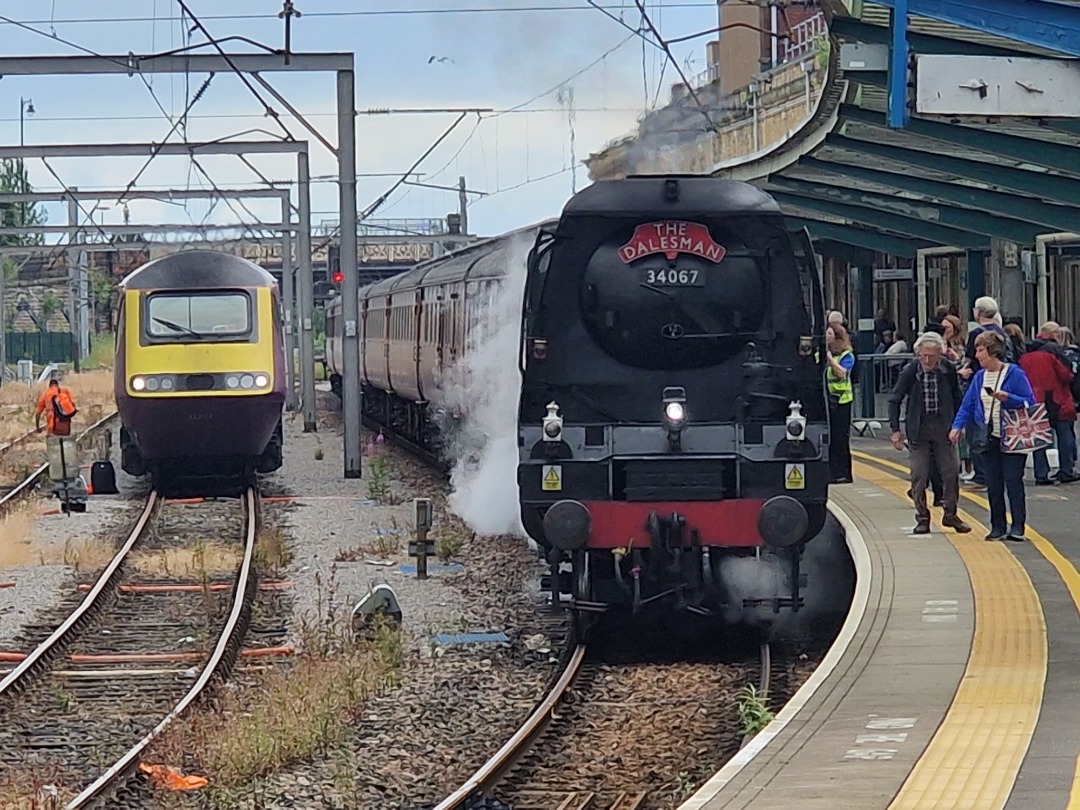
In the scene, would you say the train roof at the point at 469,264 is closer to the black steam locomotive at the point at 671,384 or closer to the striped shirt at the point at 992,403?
the black steam locomotive at the point at 671,384

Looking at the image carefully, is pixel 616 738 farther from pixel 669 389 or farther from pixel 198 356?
pixel 198 356

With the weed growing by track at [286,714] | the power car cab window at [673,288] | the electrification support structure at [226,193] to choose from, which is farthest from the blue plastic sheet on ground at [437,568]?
the electrification support structure at [226,193]

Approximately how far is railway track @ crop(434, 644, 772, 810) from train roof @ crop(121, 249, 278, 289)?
31.2 feet

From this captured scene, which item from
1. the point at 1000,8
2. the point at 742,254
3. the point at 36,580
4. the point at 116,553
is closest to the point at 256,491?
the point at 116,553

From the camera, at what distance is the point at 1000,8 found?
33.8 feet

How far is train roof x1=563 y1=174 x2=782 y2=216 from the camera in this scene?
36.5ft

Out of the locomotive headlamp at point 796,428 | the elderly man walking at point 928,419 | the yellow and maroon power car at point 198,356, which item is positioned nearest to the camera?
the locomotive headlamp at point 796,428

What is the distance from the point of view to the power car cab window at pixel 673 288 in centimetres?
1119

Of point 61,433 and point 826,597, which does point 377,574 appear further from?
point 61,433

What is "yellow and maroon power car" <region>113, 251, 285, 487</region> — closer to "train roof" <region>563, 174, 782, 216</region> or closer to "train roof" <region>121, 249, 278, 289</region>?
"train roof" <region>121, 249, 278, 289</region>

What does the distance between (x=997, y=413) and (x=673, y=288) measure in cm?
237

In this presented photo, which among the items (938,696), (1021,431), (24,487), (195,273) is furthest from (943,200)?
(24,487)

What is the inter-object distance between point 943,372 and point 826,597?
189 cm

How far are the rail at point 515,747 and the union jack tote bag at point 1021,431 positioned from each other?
127 inches
